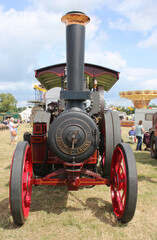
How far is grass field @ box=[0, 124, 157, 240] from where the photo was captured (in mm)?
2145

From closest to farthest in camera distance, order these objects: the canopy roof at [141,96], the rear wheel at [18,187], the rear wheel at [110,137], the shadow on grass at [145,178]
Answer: the rear wheel at [18,187]
the rear wheel at [110,137]
the shadow on grass at [145,178]
the canopy roof at [141,96]

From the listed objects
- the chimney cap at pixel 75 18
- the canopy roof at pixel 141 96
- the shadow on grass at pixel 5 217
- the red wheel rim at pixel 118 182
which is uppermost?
the canopy roof at pixel 141 96

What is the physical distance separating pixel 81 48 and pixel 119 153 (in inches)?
52.4

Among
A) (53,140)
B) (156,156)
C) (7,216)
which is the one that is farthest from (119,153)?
(156,156)

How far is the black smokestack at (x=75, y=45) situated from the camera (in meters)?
2.40

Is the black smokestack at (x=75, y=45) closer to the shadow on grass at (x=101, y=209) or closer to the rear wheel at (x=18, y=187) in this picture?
the rear wheel at (x=18, y=187)

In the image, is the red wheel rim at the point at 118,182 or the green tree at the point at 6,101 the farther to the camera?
the green tree at the point at 6,101

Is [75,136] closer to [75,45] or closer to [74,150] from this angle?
[74,150]

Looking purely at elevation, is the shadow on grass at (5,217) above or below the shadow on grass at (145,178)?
above

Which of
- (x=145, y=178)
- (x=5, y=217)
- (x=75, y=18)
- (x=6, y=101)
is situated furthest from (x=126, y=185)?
(x=6, y=101)

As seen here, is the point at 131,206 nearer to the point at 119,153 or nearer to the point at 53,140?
the point at 119,153

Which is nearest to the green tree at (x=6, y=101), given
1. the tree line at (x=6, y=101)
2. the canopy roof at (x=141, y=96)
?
the tree line at (x=6, y=101)

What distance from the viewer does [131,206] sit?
2.11 meters

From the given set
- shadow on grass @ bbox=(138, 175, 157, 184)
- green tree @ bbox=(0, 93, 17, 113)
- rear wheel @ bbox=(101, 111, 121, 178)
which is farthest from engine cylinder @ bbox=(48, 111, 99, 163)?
green tree @ bbox=(0, 93, 17, 113)
